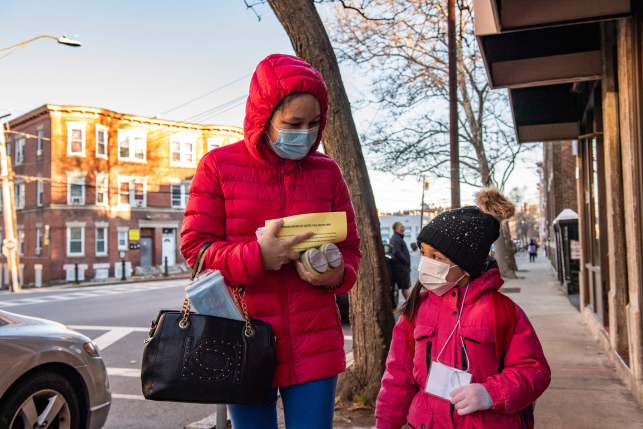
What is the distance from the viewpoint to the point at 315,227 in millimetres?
1912

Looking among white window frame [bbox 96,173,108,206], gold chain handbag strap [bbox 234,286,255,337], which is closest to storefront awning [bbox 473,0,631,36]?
gold chain handbag strap [bbox 234,286,255,337]

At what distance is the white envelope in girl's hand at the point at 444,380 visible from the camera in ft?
6.86

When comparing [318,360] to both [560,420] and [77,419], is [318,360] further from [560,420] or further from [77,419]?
Result: [560,420]

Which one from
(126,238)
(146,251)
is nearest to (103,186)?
(126,238)

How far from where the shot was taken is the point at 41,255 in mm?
30328

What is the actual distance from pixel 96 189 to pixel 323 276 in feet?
108

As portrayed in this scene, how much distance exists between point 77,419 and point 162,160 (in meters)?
33.2

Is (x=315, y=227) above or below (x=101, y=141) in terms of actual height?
below

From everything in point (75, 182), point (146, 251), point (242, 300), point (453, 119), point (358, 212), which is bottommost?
point (146, 251)

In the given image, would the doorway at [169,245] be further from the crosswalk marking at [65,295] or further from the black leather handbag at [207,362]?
the black leather handbag at [207,362]

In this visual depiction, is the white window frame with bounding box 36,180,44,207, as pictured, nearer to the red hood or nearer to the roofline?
the roofline

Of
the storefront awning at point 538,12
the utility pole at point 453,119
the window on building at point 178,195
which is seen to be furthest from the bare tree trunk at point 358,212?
the window on building at point 178,195

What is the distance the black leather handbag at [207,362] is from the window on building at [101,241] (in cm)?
3214

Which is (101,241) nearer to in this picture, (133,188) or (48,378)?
(133,188)
